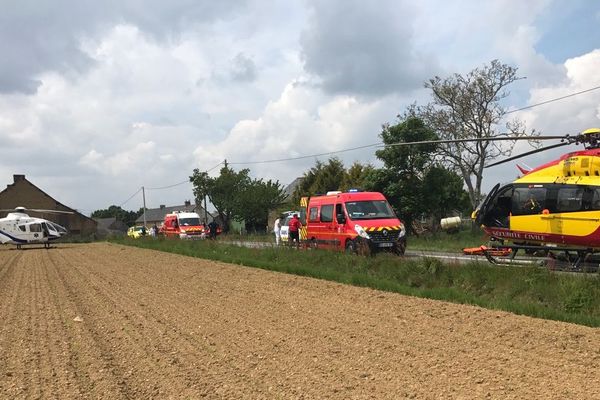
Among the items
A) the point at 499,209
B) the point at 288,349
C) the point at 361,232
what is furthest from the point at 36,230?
the point at 288,349

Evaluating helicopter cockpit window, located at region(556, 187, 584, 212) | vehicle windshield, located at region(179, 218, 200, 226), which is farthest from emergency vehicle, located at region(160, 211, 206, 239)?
helicopter cockpit window, located at region(556, 187, 584, 212)

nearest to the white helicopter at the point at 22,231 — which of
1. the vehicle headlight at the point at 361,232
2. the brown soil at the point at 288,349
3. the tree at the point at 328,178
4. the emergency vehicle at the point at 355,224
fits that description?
the tree at the point at 328,178

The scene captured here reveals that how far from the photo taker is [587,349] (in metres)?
7.08

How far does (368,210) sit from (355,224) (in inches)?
40.8

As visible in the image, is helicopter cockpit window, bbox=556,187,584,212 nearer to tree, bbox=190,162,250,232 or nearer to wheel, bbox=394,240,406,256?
wheel, bbox=394,240,406,256

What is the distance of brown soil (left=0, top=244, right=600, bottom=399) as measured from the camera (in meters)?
5.89

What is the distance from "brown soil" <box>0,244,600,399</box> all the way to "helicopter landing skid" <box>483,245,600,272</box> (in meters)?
4.57

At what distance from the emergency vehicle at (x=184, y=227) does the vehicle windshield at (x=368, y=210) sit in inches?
866

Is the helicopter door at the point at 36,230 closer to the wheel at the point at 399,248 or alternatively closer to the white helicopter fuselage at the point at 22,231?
the white helicopter fuselage at the point at 22,231

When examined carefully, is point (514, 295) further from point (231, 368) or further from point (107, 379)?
point (107, 379)

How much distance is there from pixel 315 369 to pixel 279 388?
78 centimetres

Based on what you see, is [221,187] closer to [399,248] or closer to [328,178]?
[328,178]

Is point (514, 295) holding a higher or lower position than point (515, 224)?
lower

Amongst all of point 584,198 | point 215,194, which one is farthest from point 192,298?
point 215,194
